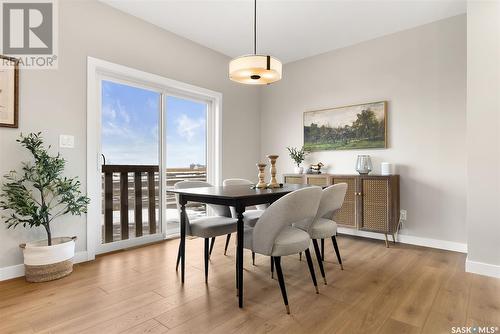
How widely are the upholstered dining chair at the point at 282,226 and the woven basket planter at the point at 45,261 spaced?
1.73 metres

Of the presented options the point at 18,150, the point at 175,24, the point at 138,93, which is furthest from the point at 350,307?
the point at 175,24

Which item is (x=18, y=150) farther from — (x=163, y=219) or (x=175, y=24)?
(x=175, y=24)

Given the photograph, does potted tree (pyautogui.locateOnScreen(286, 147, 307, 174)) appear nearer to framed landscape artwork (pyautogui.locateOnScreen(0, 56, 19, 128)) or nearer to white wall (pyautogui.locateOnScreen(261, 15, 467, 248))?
white wall (pyautogui.locateOnScreen(261, 15, 467, 248))

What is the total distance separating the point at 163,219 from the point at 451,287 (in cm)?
316

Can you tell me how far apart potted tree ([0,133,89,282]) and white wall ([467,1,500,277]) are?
367 centimetres

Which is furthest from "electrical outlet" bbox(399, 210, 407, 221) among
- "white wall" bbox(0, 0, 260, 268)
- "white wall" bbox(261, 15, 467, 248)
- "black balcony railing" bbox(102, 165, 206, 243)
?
"white wall" bbox(0, 0, 260, 268)

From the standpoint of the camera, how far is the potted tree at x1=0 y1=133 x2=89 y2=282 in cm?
223

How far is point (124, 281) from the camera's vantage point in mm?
2268

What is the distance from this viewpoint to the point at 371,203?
10.9 feet

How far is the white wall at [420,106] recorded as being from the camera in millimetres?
3121

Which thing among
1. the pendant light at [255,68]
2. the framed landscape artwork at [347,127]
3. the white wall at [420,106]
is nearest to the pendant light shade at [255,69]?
the pendant light at [255,68]

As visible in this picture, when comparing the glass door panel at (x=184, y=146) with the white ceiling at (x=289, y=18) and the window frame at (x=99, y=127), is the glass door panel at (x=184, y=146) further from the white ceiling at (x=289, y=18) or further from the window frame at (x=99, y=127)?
the white ceiling at (x=289, y=18)

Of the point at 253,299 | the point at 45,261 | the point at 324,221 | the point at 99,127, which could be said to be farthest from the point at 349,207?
the point at 45,261

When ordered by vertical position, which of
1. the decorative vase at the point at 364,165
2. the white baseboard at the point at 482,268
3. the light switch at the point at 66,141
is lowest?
the white baseboard at the point at 482,268
